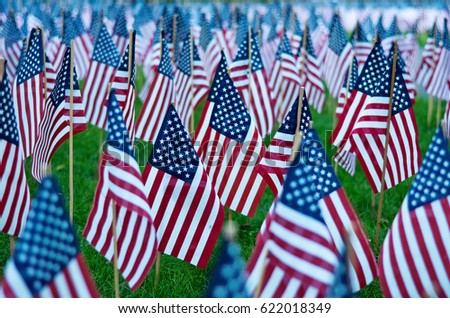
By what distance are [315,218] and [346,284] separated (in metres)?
0.62

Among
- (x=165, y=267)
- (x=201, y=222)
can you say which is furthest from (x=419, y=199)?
(x=165, y=267)

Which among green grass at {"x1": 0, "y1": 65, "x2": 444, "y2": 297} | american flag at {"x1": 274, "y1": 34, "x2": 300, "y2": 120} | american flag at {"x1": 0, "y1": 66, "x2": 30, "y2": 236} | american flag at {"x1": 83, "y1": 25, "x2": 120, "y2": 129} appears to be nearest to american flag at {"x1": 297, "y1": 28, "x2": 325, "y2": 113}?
american flag at {"x1": 274, "y1": 34, "x2": 300, "y2": 120}

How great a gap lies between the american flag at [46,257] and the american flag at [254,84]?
4.61 metres

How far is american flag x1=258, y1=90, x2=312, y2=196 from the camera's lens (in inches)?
228

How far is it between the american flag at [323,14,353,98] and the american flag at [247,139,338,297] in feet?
21.2

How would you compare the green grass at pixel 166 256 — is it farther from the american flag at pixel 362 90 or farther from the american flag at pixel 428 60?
the american flag at pixel 362 90

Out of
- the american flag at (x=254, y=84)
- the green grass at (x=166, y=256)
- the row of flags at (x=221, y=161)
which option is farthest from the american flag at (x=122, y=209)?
the american flag at (x=254, y=84)

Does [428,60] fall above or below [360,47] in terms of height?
below

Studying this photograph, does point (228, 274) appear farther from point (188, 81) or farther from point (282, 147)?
point (188, 81)

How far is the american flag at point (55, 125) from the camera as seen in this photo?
6266 millimetres

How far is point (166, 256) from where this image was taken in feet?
21.1

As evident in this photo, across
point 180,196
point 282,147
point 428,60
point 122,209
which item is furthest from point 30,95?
point 428,60

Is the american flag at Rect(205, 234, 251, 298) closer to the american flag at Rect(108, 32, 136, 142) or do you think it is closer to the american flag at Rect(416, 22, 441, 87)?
the american flag at Rect(108, 32, 136, 142)

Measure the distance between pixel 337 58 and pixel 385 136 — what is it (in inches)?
173
